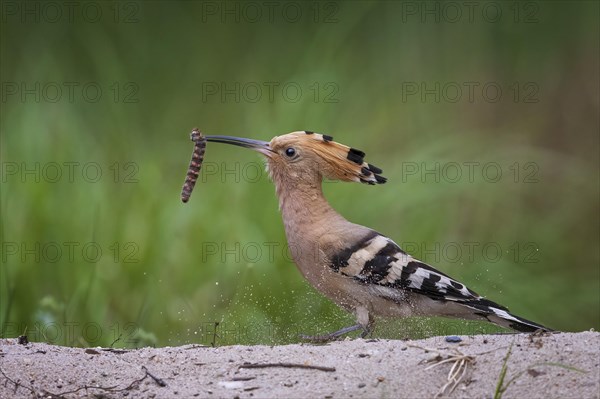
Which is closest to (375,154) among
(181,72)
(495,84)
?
(495,84)

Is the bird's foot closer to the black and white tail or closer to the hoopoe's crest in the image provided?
the black and white tail

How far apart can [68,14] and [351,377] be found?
5716 millimetres

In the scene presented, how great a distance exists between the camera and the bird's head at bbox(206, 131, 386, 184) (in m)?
5.16

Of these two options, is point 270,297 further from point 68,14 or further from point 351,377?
point 68,14

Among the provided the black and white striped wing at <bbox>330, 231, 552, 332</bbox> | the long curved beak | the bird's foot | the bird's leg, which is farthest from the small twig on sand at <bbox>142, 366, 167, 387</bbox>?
the long curved beak

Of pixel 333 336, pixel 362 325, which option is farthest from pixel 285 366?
pixel 362 325

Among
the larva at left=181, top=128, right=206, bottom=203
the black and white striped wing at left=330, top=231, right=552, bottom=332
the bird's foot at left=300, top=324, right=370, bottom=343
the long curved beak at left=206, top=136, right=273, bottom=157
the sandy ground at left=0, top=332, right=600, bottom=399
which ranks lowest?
the bird's foot at left=300, top=324, right=370, bottom=343

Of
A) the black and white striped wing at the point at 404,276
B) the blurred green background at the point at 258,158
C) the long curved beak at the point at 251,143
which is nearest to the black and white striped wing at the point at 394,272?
the black and white striped wing at the point at 404,276

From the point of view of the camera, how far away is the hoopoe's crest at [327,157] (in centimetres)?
516

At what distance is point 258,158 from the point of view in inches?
275

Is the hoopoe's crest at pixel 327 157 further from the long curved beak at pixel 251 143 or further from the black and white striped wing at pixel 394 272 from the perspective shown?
the black and white striped wing at pixel 394 272

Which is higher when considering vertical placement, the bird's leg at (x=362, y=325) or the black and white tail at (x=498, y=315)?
the black and white tail at (x=498, y=315)

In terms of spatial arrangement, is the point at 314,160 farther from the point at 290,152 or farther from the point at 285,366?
the point at 285,366

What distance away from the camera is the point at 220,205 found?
6777 millimetres
